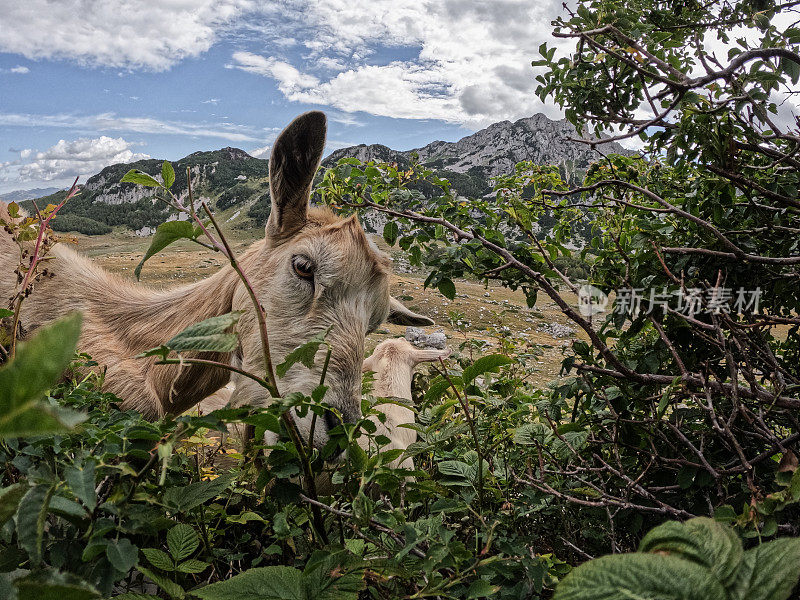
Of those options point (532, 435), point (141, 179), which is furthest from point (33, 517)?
point (532, 435)

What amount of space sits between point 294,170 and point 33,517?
128 inches

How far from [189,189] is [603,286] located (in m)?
2.17

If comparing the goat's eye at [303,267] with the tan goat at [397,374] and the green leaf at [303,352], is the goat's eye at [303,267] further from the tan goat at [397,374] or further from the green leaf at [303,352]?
the green leaf at [303,352]

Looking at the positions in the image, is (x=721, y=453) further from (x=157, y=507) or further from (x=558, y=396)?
(x=157, y=507)

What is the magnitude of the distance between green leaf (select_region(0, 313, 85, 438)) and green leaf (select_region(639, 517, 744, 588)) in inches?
33.3

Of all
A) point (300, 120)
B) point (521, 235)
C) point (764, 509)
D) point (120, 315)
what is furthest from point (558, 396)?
point (120, 315)

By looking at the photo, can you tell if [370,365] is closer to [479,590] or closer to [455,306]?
[479,590]

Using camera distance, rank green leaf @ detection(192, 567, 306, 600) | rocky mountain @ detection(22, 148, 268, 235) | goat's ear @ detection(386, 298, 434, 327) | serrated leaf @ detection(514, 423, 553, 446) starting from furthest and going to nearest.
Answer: rocky mountain @ detection(22, 148, 268, 235), goat's ear @ detection(386, 298, 434, 327), serrated leaf @ detection(514, 423, 553, 446), green leaf @ detection(192, 567, 306, 600)

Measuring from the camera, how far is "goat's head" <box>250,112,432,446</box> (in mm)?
3355

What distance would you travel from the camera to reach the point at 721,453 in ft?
7.46

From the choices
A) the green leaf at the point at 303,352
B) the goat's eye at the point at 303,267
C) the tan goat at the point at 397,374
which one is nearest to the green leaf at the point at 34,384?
the green leaf at the point at 303,352

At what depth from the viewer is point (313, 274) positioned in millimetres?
3633

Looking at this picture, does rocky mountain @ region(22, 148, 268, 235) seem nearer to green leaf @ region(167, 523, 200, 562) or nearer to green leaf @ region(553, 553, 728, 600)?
green leaf @ region(167, 523, 200, 562)

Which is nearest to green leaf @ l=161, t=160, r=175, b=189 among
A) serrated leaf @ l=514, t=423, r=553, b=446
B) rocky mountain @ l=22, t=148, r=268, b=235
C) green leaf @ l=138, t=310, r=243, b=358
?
green leaf @ l=138, t=310, r=243, b=358
